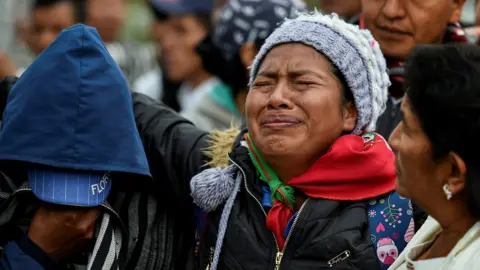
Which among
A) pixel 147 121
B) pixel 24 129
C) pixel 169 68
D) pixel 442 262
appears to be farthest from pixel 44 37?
pixel 442 262

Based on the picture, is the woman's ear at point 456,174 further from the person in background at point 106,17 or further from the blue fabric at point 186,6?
the person in background at point 106,17

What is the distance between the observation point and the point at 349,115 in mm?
3586

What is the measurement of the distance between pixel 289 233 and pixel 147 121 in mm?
A: 789

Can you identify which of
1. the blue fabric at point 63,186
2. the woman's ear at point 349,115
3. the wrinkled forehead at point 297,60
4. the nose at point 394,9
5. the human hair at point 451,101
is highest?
the human hair at point 451,101

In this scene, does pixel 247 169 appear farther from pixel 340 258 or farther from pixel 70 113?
pixel 70 113

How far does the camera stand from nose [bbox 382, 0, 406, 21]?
4.39 metres

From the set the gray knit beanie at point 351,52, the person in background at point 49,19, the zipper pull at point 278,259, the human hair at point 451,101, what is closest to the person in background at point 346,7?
the person in background at point 49,19

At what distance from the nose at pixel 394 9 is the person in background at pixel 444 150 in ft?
4.76

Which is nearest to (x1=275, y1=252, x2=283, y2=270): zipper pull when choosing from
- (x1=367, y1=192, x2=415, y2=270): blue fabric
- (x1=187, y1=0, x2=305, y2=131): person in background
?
(x1=367, y1=192, x2=415, y2=270): blue fabric

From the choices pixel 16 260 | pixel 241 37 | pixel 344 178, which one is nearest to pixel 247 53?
pixel 241 37

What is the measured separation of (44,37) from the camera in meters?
6.83

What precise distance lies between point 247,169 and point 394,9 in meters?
1.31

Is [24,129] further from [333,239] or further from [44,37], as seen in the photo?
[44,37]

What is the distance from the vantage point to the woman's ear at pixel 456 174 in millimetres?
2734
